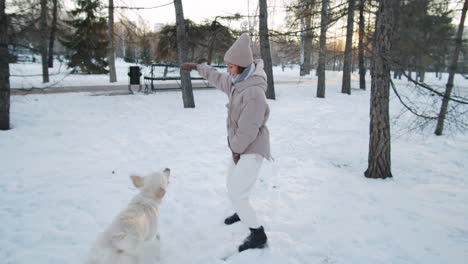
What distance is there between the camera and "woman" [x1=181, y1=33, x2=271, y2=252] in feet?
9.08

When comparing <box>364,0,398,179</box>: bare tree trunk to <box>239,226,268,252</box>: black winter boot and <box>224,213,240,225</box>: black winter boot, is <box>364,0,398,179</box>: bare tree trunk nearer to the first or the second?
<box>224,213,240,225</box>: black winter boot

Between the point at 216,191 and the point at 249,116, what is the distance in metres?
2.30

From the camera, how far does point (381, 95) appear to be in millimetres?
5129

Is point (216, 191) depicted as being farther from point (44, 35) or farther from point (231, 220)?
point (44, 35)

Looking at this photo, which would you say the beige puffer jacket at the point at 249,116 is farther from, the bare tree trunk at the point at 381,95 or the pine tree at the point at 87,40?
the pine tree at the point at 87,40

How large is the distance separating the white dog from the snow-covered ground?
38 cm

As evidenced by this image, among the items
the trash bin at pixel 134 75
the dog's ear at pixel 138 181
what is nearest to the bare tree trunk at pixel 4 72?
the dog's ear at pixel 138 181

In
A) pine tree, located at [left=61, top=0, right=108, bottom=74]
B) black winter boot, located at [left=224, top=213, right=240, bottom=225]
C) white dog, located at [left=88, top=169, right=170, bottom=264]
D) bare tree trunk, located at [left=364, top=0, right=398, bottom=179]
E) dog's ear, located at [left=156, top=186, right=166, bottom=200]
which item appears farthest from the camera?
pine tree, located at [left=61, top=0, right=108, bottom=74]

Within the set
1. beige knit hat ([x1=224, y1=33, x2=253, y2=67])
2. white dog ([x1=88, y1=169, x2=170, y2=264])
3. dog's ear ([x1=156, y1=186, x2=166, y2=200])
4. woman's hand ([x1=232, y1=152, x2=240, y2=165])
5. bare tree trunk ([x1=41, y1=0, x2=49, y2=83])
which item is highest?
bare tree trunk ([x1=41, y1=0, x2=49, y2=83])

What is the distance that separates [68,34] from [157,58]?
709cm

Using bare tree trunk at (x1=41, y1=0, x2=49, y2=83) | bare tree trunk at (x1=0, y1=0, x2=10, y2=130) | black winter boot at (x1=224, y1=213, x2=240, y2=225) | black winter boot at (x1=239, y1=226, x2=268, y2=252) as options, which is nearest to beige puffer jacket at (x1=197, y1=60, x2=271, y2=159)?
black winter boot at (x1=239, y1=226, x2=268, y2=252)

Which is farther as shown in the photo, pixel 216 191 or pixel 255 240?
pixel 216 191

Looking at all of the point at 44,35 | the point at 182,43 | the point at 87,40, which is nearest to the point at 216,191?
the point at 182,43

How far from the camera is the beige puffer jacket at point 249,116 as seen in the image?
2.75m
